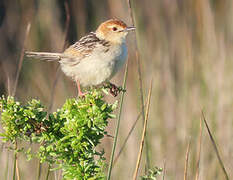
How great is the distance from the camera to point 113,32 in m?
3.79

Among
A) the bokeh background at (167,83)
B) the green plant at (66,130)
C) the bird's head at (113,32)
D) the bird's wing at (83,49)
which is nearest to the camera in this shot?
the green plant at (66,130)

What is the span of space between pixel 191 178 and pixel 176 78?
2.16 metres

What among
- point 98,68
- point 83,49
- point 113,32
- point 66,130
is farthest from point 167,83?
point 66,130

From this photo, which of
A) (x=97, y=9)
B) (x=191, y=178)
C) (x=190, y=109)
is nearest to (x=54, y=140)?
(x=191, y=178)

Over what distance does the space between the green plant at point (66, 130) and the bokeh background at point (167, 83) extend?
1.52m

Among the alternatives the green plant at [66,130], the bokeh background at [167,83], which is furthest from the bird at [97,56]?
the green plant at [66,130]

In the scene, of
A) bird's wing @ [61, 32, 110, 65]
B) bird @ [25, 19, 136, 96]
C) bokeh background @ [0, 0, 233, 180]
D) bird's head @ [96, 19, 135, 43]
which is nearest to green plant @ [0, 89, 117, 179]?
bokeh background @ [0, 0, 233, 180]

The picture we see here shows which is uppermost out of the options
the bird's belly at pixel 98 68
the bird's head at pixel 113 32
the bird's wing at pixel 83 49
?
the bird's head at pixel 113 32

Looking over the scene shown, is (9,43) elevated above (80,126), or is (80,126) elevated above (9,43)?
(9,43)

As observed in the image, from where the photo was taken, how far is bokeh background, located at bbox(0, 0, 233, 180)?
162 inches

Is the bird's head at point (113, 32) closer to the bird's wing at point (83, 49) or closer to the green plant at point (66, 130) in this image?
the bird's wing at point (83, 49)

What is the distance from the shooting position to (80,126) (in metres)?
1.54

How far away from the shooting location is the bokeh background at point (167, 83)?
4125mm

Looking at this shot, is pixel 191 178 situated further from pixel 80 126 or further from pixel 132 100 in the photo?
pixel 80 126
